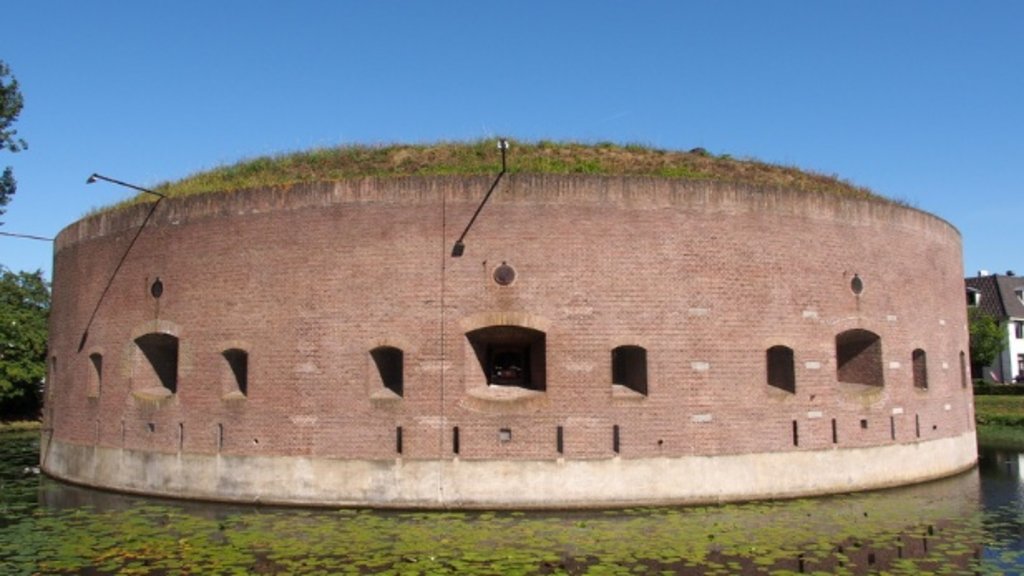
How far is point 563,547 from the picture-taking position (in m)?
9.05

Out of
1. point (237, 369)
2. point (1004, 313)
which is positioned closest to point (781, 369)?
point (237, 369)

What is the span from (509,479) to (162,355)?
265 inches

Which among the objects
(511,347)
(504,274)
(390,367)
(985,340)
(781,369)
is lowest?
(781,369)

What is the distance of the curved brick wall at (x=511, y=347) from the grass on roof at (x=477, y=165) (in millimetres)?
1123

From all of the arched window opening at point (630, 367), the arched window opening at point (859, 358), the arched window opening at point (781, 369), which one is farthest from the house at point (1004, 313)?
the arched window opening at point (630, 367)

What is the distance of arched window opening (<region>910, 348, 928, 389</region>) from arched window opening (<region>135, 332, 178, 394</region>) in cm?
1260

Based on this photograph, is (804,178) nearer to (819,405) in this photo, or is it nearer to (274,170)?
(819,405)

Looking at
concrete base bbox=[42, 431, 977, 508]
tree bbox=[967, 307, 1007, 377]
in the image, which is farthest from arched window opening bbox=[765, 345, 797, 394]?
tree bbox=[967, 307, 1007, 377]

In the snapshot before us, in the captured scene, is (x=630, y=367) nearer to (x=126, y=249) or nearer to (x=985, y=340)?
(x=126, y=249)

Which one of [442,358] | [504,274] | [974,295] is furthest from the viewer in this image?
[974,295]

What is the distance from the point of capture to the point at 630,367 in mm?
12203

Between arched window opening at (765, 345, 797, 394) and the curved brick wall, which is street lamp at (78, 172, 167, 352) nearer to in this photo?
the curved brick wall

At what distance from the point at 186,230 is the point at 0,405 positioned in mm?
20813

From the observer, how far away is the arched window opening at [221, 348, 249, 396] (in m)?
12.7
